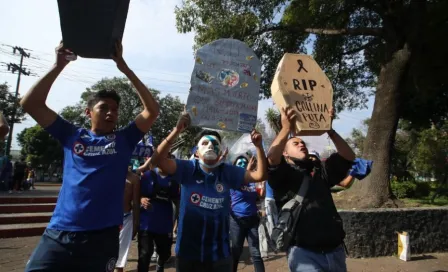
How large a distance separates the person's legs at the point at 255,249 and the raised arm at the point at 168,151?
247 centimetres

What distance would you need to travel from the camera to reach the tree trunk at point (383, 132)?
27.9 ft

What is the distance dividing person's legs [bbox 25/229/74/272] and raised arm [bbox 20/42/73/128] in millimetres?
815

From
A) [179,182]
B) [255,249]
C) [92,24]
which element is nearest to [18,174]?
[255,249]

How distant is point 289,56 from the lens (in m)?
3.45

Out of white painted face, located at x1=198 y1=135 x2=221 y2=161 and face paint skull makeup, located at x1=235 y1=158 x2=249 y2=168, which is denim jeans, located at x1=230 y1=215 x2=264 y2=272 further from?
white painted face, located at x1=198 y1=135 x2=221 y2=161

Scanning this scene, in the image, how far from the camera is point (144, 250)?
4836 mm

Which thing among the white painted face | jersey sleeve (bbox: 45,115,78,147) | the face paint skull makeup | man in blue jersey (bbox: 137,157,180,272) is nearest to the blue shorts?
jersey sleeve (bbox: 45,115,78,147)

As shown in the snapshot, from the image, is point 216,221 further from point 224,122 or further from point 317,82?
point 317,82

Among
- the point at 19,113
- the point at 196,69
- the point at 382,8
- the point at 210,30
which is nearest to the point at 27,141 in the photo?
the point at 19,113

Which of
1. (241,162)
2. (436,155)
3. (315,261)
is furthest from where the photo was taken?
(436,155)

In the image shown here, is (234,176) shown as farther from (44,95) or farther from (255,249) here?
(255,249)

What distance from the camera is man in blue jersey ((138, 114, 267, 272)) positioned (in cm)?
317

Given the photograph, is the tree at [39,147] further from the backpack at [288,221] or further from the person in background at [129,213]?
the backpack at [288,221]

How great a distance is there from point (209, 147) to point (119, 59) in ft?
3.79
